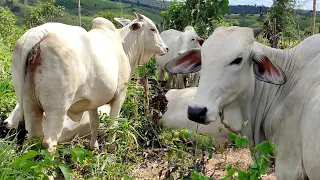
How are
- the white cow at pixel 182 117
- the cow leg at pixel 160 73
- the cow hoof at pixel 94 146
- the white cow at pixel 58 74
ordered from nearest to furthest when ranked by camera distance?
the white cow at pixel 58 74 < the cow hoof at pixel 94 146 < the white cow at pixel 182 117 < the cow leg at pixel 160 73

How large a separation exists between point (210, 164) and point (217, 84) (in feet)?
6.71

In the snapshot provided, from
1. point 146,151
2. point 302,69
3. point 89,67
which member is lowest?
point 146,151

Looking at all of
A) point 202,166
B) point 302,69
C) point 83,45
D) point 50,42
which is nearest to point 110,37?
point 83,45

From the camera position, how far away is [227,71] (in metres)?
3.25

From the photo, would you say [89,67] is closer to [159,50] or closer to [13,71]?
[13,71]

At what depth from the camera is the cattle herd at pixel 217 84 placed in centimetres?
312

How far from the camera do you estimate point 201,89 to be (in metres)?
3.19

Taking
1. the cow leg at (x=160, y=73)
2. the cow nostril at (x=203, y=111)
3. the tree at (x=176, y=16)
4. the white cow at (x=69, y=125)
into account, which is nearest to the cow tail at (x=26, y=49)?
the white cow at (x=69, y=125)

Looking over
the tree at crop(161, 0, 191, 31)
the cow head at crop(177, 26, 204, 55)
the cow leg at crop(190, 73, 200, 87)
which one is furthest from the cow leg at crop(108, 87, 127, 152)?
the tree at crop(161, 0, 191, 31)

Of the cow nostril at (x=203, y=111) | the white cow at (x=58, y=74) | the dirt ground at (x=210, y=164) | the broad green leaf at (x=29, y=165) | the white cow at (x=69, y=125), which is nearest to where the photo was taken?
the broad green leaf at (x=29, y=165)

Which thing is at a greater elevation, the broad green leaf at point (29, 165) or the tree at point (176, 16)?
the broad green leaf at point (29, 165)

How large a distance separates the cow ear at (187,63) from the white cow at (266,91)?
0.04 metres

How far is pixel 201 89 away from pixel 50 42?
1403 mm

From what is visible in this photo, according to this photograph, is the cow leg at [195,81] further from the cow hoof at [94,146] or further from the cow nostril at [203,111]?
the cow nostril at [203,111]
